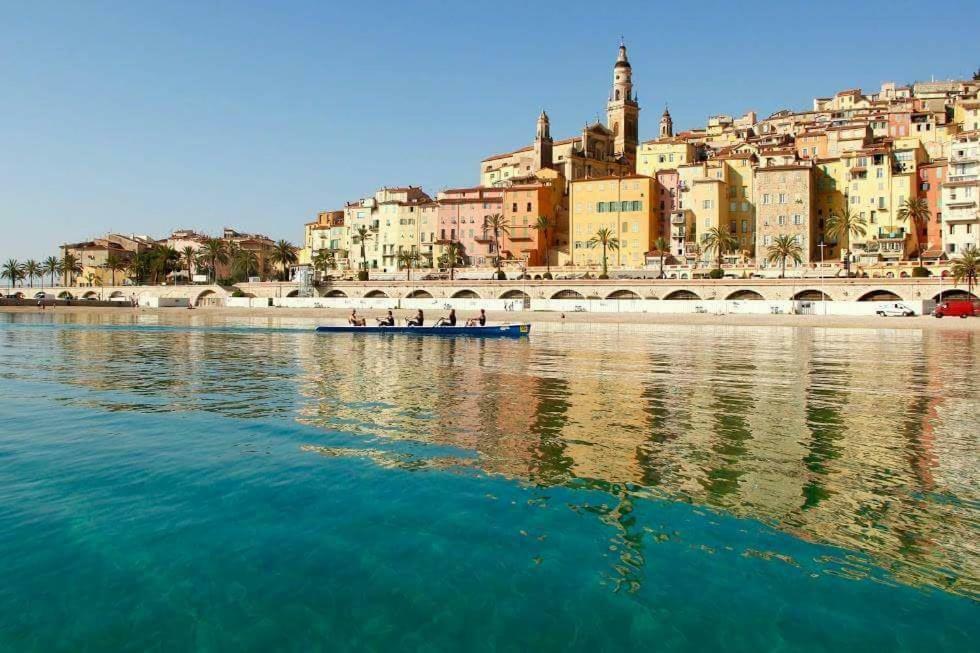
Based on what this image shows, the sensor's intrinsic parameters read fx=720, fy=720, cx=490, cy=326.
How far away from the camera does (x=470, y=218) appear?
12100 cm

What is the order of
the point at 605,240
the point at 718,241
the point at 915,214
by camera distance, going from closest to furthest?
the point at 915,214, the point at 718,241, the point at 605,240

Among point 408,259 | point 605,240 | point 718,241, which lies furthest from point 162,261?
point 718,241

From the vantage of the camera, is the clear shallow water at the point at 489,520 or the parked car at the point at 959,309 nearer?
the clear shallow water at the point at 489,520

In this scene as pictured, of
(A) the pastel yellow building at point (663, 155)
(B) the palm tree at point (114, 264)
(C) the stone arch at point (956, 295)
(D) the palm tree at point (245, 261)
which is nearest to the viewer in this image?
(C) the stone arch at point (956, 295)

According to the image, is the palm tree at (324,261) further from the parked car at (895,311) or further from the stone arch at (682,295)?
the parked car at (895,311)

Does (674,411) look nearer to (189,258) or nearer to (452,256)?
(452,256)

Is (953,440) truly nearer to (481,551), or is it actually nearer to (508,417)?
(508,417)

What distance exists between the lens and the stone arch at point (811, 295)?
73.2 m

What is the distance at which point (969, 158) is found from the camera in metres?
84.8

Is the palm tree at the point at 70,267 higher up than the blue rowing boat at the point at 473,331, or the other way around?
the palm tree at the point at 70,267

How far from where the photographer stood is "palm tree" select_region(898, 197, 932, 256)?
281 feet

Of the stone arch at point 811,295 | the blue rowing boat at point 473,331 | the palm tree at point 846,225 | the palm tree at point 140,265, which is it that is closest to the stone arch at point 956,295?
the stone arch at point 811,295

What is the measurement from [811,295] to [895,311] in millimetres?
11598

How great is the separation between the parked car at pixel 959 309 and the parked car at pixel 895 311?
83.0 inches
